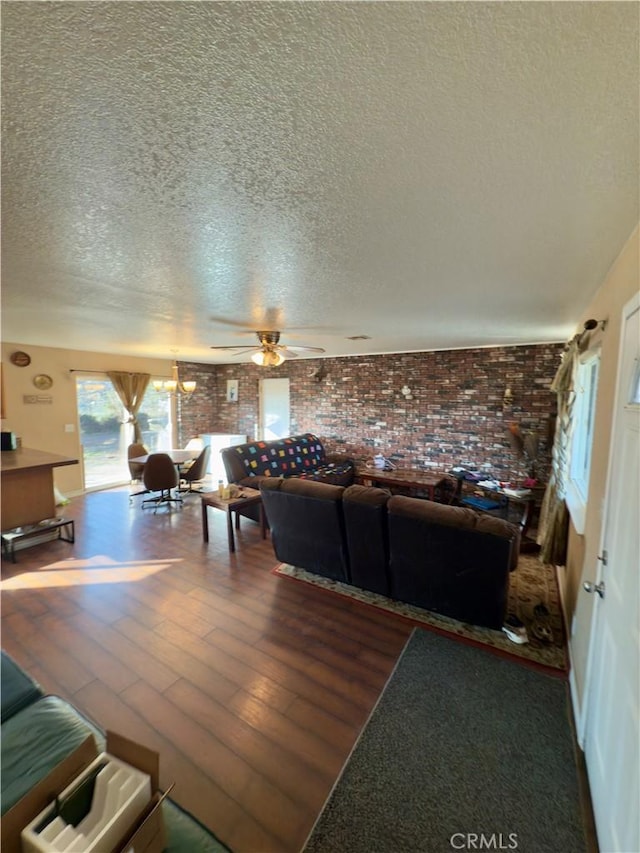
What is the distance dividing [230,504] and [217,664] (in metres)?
1.85

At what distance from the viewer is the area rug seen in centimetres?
233

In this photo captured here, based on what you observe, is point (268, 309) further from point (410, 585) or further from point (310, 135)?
point (410, 585)

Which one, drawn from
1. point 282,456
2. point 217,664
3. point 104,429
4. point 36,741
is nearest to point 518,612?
point 217,664

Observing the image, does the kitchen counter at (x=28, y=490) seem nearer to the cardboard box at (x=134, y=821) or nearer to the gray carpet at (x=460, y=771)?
the cardboard box at (x=134, y=821)

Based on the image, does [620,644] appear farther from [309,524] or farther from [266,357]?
[266,357]

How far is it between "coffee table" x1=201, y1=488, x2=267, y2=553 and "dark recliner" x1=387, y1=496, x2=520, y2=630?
1.96m

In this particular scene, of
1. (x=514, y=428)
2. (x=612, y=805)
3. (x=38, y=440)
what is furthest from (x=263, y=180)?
(x=38, y=440)

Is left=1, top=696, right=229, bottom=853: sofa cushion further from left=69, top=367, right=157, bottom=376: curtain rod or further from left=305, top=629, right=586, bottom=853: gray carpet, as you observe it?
left=69, top=367, right=157, bottom=376: curtain rod

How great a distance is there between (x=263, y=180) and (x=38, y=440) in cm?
610

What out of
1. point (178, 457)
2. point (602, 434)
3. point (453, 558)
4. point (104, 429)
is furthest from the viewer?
point (104, 429)

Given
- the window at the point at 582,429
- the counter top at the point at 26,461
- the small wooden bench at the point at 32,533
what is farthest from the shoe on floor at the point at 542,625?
the small wooden bench at the point at 32,533

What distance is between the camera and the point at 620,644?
1.22 metres

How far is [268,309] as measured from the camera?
9.47ft

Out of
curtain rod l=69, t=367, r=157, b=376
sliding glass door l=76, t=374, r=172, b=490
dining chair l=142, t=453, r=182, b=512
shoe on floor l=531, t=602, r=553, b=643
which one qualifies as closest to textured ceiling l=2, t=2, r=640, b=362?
shoe on floor l=531, t=602, r=553, b=643
